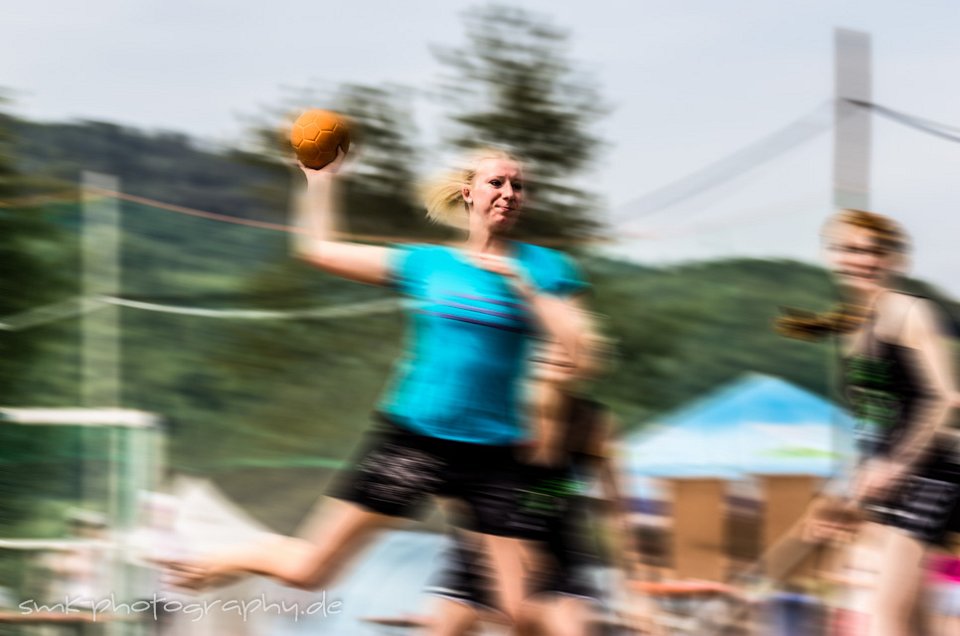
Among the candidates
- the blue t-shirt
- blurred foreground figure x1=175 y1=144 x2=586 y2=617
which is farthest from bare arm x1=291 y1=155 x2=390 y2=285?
the blue t-shirt

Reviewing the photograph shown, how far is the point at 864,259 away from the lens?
4.38m

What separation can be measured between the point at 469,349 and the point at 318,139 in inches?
23.9

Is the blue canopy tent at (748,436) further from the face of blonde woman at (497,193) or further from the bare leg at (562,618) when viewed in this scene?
the face of blonde woman at (497,193)

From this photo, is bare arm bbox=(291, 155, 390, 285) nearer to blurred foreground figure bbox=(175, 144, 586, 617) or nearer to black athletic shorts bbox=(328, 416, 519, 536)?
blurred foreground figure bbox=(175, 144, 586, 617)

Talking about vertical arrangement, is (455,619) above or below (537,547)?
below

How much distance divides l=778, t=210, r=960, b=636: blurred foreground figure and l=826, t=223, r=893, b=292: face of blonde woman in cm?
7

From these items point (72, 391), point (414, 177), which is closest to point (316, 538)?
point (72, 391)

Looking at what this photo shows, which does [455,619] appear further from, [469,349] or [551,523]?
[469,349]

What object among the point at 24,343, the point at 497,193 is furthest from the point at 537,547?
the point at 24,343

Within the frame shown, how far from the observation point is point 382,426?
4.16m

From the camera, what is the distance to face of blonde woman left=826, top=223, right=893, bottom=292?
14.3ft

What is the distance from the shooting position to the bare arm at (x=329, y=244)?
410cm

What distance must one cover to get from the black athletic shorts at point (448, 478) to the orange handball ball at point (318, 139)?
0.66 m

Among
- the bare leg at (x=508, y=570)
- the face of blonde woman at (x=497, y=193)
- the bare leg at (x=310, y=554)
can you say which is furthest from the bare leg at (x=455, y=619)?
the face of blonde woman at (x=497, y=193)
